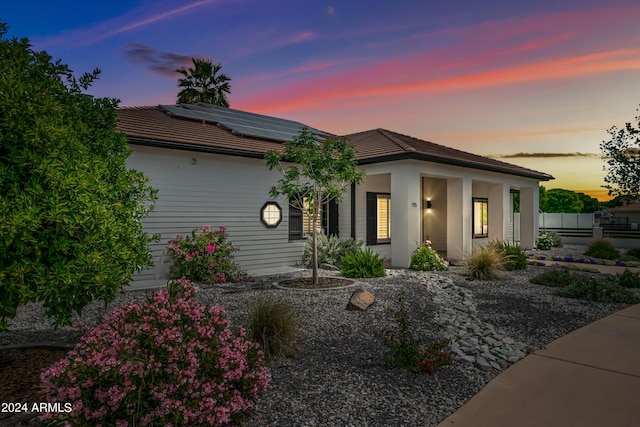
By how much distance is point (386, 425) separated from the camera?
2.93 m

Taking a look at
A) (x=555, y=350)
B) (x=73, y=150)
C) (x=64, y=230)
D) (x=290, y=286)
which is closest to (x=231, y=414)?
(x=64, y=230)

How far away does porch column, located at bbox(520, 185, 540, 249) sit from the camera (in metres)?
17.8

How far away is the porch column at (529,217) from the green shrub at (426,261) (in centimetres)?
871

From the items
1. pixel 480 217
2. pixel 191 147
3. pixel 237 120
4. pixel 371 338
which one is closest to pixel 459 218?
pixel 480 217

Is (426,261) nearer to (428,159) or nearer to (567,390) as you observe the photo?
(428,159)

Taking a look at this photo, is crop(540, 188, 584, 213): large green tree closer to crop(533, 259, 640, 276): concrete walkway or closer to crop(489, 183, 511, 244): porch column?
crop(489, 183, 511, 244): porch column

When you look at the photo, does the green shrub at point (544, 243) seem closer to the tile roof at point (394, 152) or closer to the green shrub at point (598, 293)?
the tile roof at point (394, 152)

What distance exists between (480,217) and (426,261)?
308 inches

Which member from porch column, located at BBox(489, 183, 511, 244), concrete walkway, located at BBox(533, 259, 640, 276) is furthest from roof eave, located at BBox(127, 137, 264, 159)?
porch column, located at BBox(489, 183, 511, 244)

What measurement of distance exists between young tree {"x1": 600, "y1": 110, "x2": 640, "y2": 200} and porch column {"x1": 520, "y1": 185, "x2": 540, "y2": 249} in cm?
481

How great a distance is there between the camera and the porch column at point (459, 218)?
1351 centimetres

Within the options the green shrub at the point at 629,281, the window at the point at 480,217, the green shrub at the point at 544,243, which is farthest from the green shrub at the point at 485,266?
the green shrub at the point at 544,243

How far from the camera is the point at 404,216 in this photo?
11.7m

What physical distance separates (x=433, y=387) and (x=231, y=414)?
189cm
